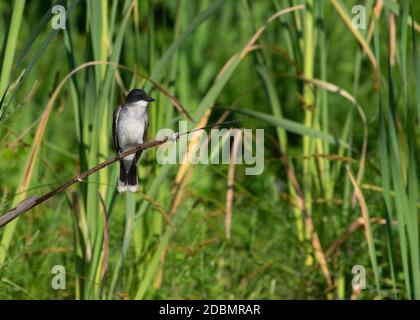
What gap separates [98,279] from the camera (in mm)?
2889

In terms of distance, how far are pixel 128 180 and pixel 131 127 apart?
0.34m

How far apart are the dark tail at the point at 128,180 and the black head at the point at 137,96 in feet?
0.74

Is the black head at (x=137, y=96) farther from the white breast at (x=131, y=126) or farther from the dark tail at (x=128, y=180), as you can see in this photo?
the dark tail at (x=128, y=180)

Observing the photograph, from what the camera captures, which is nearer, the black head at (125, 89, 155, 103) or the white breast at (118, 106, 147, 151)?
the black head at (125, 89, 155, 103)

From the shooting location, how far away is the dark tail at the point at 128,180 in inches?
112

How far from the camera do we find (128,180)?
9.64ft

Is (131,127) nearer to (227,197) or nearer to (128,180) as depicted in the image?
(128,180)

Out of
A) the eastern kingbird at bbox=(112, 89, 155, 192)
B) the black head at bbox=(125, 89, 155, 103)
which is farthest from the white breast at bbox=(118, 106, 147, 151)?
the black head at bbox=(125, 89, 155, 103)

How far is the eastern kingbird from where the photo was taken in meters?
2.95

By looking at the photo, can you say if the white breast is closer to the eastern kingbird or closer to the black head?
the eastern kingbird

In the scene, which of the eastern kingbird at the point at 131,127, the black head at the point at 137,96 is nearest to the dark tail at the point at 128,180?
the eastern kingbird at the point at 131,127

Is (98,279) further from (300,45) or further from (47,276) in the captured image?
(300,45)
